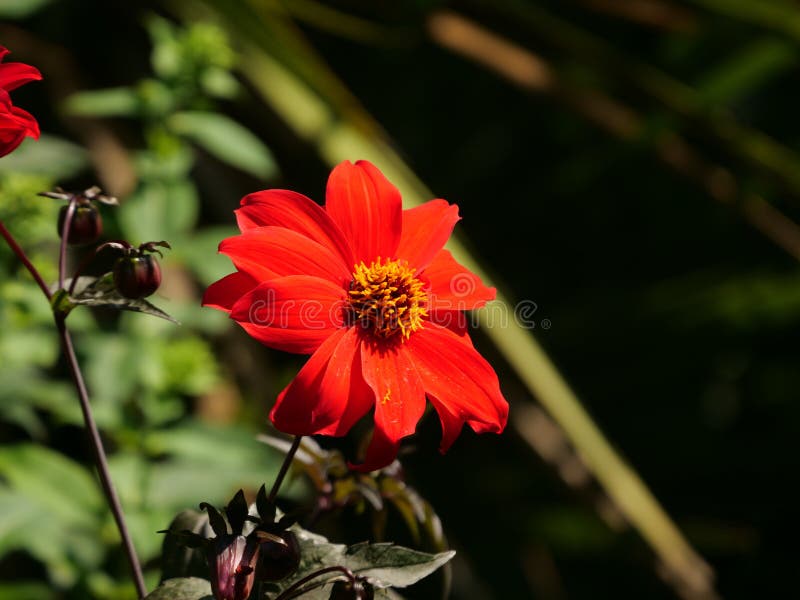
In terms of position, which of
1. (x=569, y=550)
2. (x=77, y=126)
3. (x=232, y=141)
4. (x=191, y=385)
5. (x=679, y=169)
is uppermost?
(x=679, y=169)

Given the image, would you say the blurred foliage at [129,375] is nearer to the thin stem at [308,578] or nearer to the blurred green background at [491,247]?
the blurred green background at [491,247]

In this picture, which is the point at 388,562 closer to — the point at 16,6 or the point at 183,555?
the point at 183,555

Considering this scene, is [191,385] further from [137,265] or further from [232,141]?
[137,265]

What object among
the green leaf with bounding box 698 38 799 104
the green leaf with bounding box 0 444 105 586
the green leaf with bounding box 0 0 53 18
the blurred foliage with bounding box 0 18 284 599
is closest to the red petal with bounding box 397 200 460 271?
the blurred foliage with bounding box 0 18 284 599

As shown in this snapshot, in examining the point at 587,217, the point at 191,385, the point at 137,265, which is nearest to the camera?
the point at 137,265

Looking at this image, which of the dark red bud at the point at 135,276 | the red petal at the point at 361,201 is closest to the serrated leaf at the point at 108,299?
the dark red bud at the point at 135,276

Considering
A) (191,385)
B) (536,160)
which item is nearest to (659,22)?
(536,160)
